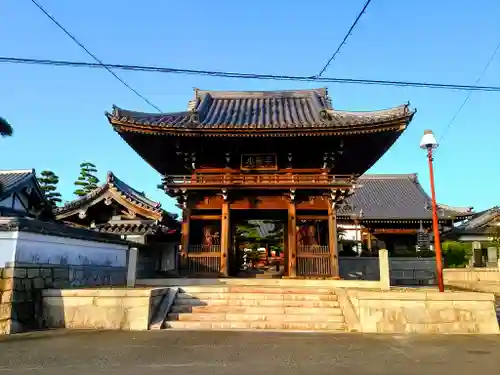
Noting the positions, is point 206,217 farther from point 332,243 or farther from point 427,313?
point 427,313

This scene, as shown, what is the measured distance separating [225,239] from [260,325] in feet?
20.0

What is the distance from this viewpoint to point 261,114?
64.8ft

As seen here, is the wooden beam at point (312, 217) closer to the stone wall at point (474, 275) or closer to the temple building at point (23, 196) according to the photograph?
the stone wall at point (474, 275)

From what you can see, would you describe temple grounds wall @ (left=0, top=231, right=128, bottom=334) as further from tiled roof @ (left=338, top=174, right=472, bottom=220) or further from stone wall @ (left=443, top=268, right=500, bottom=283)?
tiled roof @ (left=338, top=174, right=472, bottom=220)

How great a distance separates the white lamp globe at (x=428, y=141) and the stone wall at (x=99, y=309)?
881 cm

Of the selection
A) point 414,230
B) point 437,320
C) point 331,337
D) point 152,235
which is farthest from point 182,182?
point 414,230

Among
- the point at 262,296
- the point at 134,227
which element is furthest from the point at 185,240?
the point at 262,296

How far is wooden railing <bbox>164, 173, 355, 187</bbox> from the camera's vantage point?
16391mm

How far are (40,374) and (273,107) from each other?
17.3 metres

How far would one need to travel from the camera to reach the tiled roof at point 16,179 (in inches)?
748

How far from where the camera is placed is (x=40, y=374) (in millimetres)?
5859

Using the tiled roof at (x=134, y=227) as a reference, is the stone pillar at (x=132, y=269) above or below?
below

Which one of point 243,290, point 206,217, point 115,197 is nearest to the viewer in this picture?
point 243,290

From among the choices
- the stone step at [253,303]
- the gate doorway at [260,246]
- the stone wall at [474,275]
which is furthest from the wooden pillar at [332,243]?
the gate doorway at [260,246]
